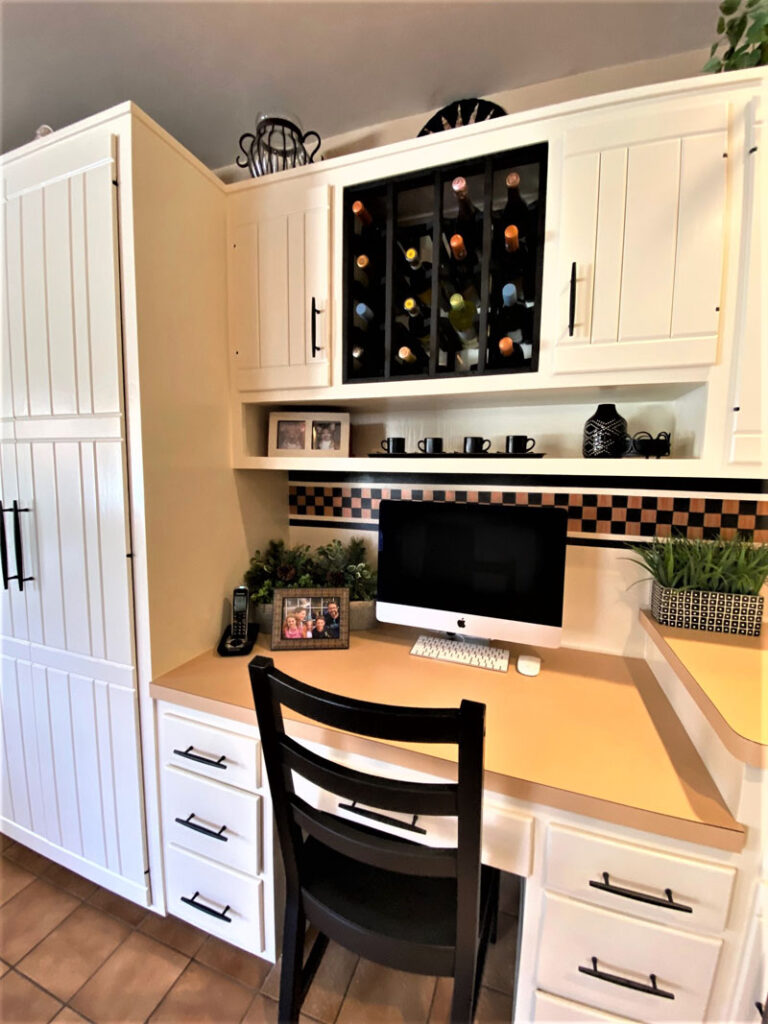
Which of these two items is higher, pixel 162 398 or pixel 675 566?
pixel 162 398

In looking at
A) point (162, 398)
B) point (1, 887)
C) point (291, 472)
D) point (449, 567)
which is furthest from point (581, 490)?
point (1, 887)

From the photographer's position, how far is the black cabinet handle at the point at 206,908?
3.87 ft

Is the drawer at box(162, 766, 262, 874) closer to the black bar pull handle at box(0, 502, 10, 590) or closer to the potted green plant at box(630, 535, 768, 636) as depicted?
the black bar pull handle at box(0, 502, 10, 590)

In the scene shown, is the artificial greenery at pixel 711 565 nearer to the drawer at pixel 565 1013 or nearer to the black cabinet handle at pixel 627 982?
the black cabinet handle at pixel 627 982

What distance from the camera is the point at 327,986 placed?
1.15m

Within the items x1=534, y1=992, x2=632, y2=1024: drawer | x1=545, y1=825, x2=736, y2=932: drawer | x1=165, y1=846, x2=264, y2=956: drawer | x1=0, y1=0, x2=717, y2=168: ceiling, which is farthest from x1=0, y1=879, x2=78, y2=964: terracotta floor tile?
x1=0, y1=0, x2=717, y2=168: ceiling

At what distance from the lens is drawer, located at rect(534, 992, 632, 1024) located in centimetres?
83

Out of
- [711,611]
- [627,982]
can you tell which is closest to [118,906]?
[627,982]

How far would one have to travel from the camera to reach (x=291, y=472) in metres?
1.76

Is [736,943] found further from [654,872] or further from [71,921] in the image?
[71,921]

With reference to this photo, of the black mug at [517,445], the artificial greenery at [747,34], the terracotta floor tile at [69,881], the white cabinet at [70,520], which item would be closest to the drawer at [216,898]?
the white cabinet at [70,520]

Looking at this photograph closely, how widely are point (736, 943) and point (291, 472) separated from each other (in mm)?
1716

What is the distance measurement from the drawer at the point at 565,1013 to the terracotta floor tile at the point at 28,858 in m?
1.70

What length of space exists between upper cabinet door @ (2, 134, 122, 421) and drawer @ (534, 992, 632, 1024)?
168cm
